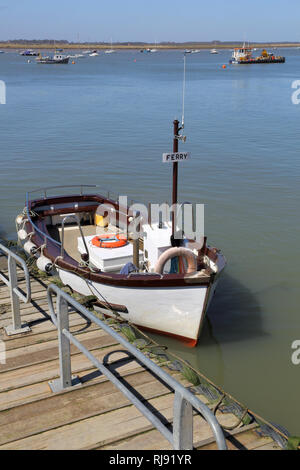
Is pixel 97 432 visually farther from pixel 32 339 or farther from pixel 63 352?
pixel 32 339

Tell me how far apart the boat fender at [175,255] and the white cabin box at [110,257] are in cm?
124

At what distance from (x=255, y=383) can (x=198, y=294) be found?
78.5 inches

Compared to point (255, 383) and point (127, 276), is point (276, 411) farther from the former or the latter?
point (127, 276)

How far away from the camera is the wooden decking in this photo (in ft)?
14.4

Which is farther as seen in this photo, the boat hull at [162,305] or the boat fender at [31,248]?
the boat fender at [31,248]

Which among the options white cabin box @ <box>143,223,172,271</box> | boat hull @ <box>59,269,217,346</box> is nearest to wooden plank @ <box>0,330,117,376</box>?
boat hull @ <box>59,269,217,346</box>

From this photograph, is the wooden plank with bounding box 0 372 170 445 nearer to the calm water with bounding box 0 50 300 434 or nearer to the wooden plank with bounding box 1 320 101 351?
the wooden plank with bounding box 1 320 101 351

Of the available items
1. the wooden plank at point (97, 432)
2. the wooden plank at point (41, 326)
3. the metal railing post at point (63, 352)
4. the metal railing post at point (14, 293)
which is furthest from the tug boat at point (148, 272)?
the wooden plank at point (97, 432)

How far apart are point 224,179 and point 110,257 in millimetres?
13335

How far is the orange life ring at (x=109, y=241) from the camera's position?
396 inches

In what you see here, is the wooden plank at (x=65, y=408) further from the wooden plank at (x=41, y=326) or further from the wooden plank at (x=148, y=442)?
the wooden plank at (x=41, y=326)

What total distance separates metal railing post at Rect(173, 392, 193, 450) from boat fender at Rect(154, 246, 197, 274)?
5.16 metres

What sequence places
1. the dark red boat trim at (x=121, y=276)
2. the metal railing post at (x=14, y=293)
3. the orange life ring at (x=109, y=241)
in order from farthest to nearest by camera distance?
the orange life ring at (x=109, y=241) < the dark red boat trim at (x=121, y=276) < the metal railing post at (x=14, y=293)

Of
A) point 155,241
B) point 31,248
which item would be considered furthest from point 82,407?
point 31,248
